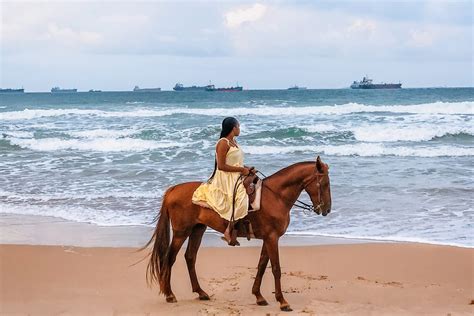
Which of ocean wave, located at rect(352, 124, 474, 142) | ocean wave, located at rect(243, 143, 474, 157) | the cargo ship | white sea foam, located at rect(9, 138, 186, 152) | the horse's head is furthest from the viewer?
the cargo ship

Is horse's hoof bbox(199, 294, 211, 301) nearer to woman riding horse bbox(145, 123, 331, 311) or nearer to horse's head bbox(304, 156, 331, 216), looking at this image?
woman riding horse bbox(145, 123, 331, 311)

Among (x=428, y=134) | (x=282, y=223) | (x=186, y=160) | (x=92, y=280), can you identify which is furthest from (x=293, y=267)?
(x=428, y=134)

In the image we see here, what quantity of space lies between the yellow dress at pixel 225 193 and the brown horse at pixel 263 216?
0.10 m

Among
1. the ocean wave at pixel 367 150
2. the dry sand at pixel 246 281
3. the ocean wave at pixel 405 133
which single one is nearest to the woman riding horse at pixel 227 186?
the dry sand at pixel 246 281

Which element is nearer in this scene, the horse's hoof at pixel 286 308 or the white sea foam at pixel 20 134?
the horse's hoof at pixel 286 308

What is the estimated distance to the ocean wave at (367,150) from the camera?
20250 mm

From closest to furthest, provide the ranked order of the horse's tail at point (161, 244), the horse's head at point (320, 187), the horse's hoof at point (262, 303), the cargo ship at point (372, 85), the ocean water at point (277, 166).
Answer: the horse's head at point (320, 187) < the horse's hoof at point (262, 303) < the horse's tail at point (161, 244) < the ocean water at point (277, 166) < the cargo ship at point (372, 85)

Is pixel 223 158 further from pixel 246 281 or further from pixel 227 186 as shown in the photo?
pixel 246 281

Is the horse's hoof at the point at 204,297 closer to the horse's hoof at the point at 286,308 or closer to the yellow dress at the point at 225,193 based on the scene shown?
the horse's hoof at the point at 286,308

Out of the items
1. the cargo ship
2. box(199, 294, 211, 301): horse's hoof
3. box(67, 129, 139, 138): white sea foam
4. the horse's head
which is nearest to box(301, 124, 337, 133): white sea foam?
box(67, 129, 139, 138): white sea foam

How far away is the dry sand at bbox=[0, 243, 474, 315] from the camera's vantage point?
6086 millimetres

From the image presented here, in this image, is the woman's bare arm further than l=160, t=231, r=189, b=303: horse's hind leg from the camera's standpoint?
No

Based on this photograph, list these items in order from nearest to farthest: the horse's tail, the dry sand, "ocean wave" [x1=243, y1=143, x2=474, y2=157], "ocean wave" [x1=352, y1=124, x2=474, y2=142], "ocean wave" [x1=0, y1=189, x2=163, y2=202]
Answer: the dry sand → the horse's tail → "ocean wave" [x1=0, y1=189, x2=163, y2=202] → "ocean wave" [x1=243, y1=143, x2=474, y2=157] → "ocean wave" [x1=352, y1=124, x2=474, y2=142]

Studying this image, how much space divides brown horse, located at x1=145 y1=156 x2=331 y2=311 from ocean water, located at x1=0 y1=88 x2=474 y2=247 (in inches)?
140
